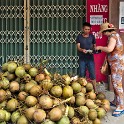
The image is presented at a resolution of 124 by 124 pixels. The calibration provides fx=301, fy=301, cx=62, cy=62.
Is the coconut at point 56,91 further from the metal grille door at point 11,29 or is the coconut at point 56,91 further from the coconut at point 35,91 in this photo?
the metal grille door at point 11,29

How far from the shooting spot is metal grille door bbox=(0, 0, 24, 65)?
7371 millimetres

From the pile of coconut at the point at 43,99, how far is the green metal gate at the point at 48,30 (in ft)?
9.19

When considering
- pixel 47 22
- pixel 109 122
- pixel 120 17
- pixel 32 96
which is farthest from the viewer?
pixel 47 22

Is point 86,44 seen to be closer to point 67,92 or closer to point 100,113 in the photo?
point 100,113

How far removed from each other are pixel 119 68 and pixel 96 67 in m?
1.84

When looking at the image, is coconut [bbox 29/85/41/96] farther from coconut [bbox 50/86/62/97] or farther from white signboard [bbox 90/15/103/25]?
white signboard [bbox 90/15/103/25]

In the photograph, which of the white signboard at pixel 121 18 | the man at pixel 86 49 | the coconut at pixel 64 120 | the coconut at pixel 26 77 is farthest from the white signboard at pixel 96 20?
the coconut at pixel 64 120

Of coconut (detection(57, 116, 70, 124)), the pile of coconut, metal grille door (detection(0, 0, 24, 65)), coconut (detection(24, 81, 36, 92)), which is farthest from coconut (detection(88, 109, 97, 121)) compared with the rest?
metal grille door (detection(0, 0, 24, 65))

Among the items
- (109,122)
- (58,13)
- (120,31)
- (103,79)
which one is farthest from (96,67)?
(109,122)

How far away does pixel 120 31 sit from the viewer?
272 inches

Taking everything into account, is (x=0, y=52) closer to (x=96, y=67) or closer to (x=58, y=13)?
(x=58, y=13)

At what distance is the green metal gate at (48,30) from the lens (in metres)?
7.24

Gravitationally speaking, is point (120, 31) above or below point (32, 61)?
above

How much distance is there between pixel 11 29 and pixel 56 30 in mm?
1126
